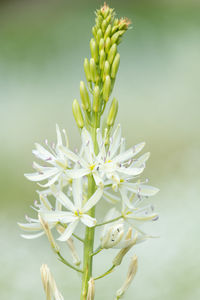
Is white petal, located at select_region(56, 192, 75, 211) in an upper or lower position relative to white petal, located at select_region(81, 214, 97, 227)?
upper

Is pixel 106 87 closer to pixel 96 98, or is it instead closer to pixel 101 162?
pixel 96 98

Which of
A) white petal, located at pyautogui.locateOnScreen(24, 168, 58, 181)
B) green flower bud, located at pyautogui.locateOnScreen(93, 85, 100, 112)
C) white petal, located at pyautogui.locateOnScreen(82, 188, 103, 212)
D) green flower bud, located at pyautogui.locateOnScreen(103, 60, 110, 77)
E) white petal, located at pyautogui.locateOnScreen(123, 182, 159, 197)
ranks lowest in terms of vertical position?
white petal, located at pyautogui.locateOnScreen(82, 188, 103, 212)

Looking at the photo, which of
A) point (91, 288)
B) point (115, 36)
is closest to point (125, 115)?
point (115, 36)

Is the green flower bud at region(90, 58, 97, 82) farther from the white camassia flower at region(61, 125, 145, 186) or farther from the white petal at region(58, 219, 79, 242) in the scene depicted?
the white petal at region(58, 219, 79, 242)

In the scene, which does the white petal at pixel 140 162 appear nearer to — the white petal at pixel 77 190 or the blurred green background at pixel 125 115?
the white petal at pixel 77 190

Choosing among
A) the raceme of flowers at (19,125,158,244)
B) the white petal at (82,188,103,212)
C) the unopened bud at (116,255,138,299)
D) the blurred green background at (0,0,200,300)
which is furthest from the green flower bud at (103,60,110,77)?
the blurred green background at (0,0,200,300)

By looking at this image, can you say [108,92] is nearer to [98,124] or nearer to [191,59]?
[98,124]
